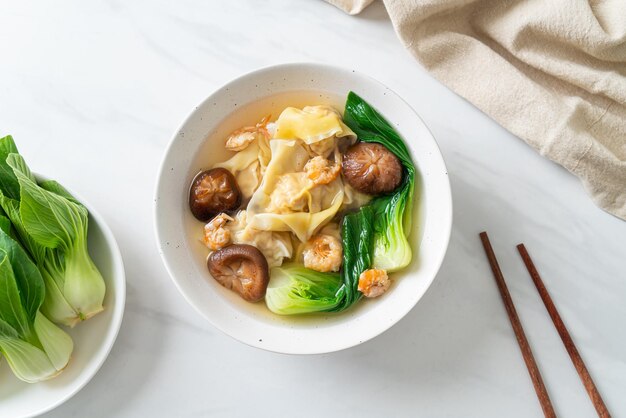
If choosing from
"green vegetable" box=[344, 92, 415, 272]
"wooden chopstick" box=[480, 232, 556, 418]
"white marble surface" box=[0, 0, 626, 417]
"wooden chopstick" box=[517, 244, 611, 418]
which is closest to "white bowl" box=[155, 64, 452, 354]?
"green vegetable" box=[344, 92, 415, 272]

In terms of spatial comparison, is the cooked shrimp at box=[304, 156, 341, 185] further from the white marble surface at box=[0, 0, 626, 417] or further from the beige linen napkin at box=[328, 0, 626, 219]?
the beige linen napkin at box=[328, 0, 626, 219]

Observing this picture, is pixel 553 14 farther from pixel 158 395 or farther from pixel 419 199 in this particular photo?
pixel 158 395

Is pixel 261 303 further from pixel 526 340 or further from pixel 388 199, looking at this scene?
pixel 526 340

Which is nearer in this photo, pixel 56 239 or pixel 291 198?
pixel 56 239

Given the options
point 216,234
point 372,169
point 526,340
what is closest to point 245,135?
point 216,234

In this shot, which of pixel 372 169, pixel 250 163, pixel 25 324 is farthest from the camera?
pixel 250 163

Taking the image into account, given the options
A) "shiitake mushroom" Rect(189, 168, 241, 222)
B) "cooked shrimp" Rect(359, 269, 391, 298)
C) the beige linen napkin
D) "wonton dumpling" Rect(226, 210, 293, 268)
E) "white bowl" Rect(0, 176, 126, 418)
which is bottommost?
"white bowl" Rect(0, 176, 126, 418)

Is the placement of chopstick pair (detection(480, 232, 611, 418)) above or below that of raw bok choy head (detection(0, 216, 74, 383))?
above

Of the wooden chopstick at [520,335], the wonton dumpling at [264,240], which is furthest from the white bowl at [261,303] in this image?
the wooden chopstick at [520,335]
